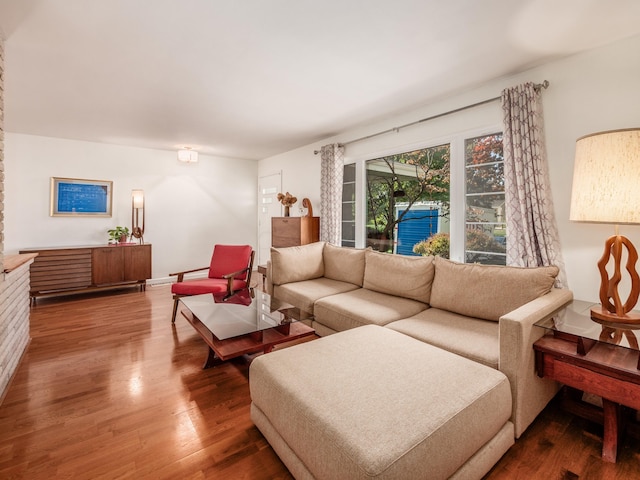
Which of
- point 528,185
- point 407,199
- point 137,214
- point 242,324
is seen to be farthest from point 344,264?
point 137,214

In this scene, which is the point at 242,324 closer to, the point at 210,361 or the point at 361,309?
the point at 210,361

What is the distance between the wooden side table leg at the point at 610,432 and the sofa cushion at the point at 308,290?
2080mm

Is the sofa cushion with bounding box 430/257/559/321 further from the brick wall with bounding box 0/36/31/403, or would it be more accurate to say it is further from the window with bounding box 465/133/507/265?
Answer: the brick wall with bounding box 0/36/31/403

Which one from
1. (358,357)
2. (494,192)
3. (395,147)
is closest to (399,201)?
(395,147)

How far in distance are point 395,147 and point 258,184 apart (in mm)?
3727

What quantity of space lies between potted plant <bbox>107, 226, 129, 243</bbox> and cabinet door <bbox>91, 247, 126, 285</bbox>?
331mm

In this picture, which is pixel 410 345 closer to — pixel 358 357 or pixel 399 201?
pixel 358 357

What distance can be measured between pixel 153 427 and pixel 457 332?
6.46 feet

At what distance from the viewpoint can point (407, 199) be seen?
3.89m

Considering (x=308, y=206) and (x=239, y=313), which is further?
(x=308, y=206)

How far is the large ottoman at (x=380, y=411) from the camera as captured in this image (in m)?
1.07

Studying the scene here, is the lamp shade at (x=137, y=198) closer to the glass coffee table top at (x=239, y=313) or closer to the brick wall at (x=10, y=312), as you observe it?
the brick wall at (x=10, y=312)

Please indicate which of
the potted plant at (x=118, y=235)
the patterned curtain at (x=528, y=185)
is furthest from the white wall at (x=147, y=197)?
the patterned curtain at (x=528, y=185)

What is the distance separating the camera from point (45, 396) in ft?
6.77
